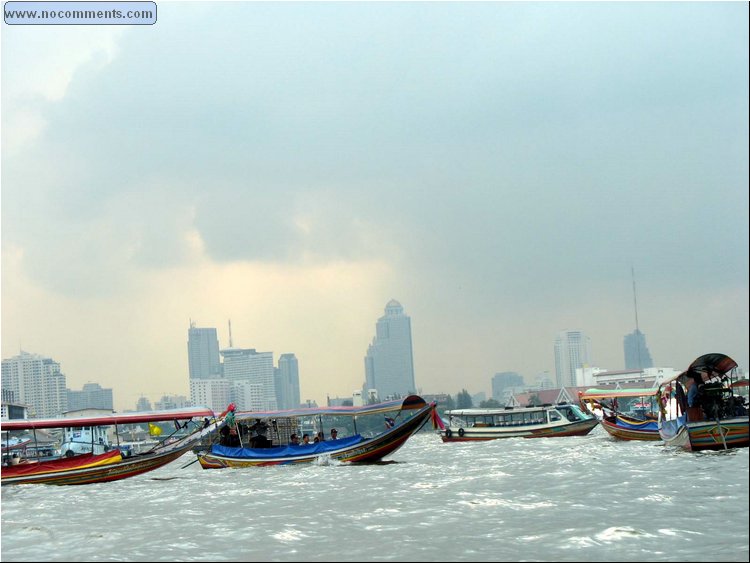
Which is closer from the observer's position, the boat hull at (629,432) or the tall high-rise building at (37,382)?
the boat hull at (629,432)

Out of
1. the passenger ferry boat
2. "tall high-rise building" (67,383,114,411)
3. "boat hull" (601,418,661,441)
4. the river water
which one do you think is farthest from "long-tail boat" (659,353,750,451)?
"tall high-rise building" (67,383,114,411)

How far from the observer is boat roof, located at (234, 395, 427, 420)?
1959 centimetres

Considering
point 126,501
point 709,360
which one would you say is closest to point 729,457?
point 709,360

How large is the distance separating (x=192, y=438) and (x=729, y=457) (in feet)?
39.1

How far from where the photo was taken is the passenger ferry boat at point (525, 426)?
31281 millimetres

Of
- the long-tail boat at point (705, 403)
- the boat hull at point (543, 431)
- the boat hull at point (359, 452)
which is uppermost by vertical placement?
the long-tail boat at point (705, 403)

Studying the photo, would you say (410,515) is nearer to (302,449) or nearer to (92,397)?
(302,449)

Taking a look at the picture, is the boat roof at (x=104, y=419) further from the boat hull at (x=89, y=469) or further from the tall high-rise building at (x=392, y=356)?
the tall high-rise building at (x=392, y=356)

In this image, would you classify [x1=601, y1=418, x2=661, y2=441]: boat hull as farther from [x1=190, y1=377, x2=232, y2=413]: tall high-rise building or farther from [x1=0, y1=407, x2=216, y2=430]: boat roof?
[x1=190, y1=377, x2=232, y2=413]: tall high-rise building

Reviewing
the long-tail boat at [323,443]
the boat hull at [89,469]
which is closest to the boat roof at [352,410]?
the long-tail boat at [323,443]

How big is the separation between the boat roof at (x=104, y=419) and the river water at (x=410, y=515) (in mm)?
1330

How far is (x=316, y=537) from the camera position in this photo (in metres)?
9.43

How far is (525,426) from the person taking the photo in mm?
31641

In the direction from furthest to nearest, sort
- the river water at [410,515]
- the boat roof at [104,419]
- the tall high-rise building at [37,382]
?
1. the tall high-rise building at [37,382]
2. the boat roof at [104,419]
3. the river water at [410,515]
